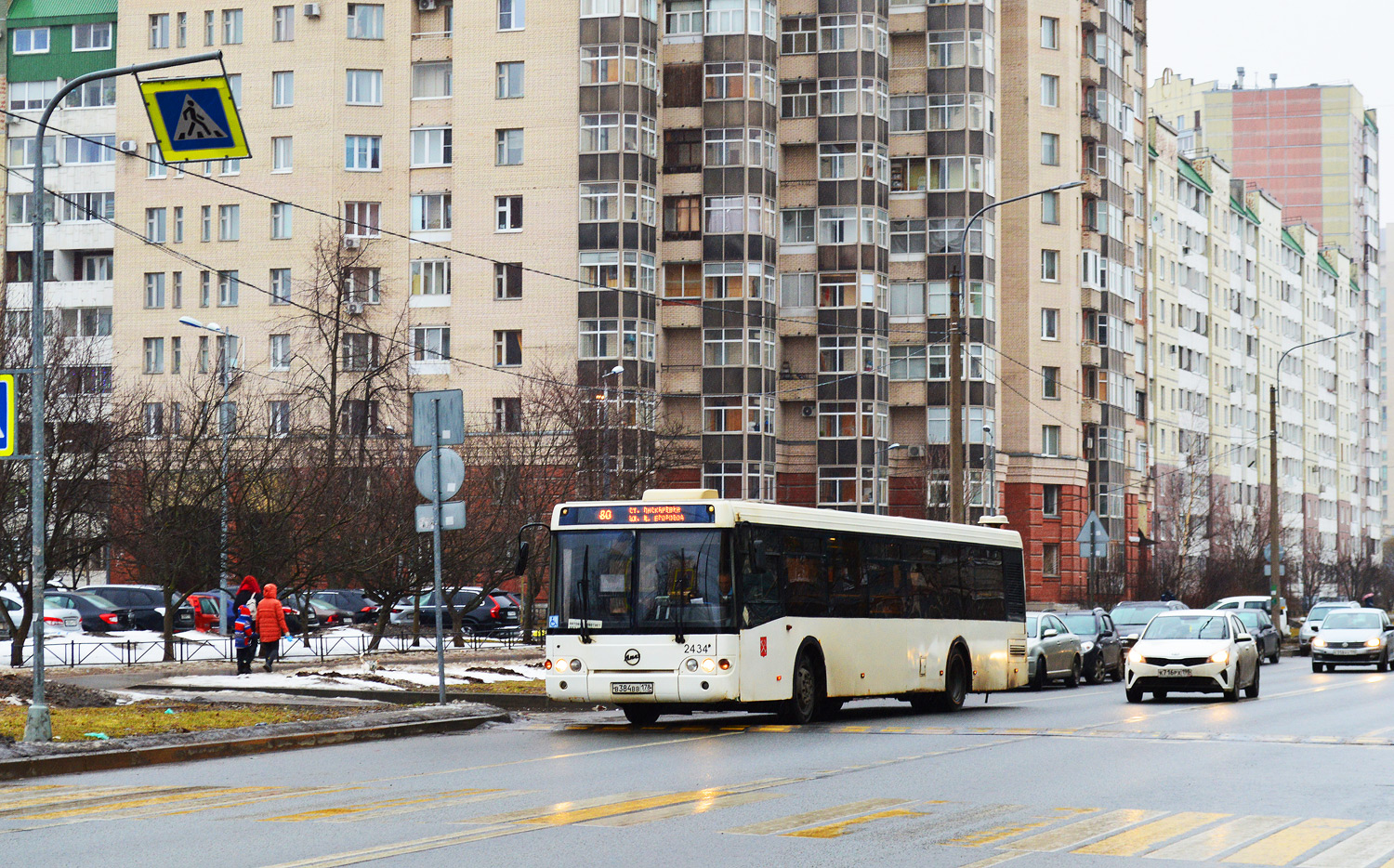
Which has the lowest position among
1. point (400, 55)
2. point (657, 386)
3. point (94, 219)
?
point (657, 386)

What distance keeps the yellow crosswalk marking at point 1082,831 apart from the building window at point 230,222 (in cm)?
6644

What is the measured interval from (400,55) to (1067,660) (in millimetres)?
47721

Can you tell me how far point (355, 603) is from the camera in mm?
59875

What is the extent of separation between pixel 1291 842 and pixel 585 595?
452 inches

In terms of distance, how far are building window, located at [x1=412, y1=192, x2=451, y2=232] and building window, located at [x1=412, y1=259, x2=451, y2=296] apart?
1.36m

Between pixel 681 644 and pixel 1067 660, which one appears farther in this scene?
pixel 1067 660

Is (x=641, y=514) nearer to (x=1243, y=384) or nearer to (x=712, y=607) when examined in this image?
(x=712, y=607)

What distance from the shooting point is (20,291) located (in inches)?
3164

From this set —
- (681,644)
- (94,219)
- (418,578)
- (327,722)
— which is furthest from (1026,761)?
(94,219)

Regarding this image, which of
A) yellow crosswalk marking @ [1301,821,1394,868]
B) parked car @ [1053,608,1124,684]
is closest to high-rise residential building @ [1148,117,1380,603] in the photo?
parked car @ [1053,608,1124,684]

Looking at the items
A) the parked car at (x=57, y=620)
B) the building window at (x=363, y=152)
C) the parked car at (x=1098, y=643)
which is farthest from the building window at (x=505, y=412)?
the parked car at (x=1098, y=643)

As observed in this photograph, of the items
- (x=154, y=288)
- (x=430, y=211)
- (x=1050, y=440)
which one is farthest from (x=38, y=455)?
(x=1050, y=440)

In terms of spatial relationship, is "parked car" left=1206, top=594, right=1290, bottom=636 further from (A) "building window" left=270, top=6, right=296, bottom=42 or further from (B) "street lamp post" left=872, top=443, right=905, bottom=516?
(A) "building window" left=270, top=6, right=296, bottom=42

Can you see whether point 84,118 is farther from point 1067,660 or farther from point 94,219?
point 1067,660
